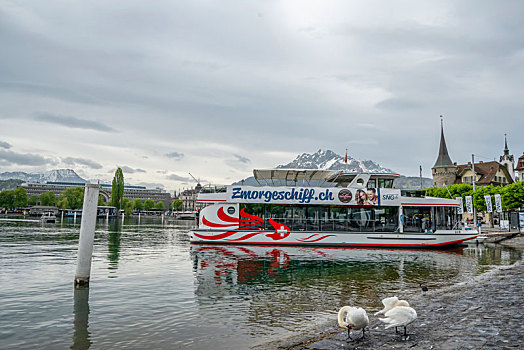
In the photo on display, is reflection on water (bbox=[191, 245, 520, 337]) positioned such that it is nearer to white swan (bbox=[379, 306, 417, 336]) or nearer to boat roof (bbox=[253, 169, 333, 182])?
white swan (bbox=[379, 306, 417, 336])

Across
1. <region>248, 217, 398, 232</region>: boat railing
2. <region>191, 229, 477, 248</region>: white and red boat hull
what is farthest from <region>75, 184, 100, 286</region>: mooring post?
<region>248, 217, 398, 232</region>: boat railing

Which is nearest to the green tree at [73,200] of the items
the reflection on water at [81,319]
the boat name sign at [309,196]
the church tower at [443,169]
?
the church tower at [443,169]

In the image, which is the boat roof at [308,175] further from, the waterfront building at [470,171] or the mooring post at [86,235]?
the waterfront building at [470,171]

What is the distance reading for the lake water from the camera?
362 inches

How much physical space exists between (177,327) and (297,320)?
9.94 feet

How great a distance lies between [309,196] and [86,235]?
19.9 meters

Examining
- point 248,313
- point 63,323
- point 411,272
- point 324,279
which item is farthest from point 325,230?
point 63,323

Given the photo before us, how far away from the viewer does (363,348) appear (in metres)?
7.31

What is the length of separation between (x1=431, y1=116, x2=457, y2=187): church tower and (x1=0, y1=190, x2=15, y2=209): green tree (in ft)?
424

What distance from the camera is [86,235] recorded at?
14164mm

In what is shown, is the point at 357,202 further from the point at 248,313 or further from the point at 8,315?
the point at 8,315

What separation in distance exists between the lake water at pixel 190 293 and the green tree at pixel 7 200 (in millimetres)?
121670

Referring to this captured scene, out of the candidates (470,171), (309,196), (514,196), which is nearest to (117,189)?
(470,171)

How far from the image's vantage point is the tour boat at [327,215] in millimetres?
30922
